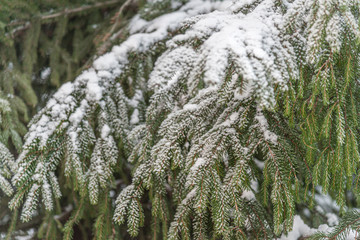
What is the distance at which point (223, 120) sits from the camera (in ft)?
4.11

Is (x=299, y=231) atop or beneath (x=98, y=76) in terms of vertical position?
beneath

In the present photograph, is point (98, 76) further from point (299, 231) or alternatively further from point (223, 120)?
point (299, 231)

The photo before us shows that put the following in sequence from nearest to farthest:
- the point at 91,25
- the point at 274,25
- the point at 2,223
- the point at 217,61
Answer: the point at 217,61 < the point at 274,25 < the point at 2,223 < the point at 91,25

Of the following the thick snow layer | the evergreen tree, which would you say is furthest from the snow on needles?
the thick snow layer

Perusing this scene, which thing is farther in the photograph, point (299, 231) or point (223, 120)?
point (299, 231)

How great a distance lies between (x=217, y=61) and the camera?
86cm

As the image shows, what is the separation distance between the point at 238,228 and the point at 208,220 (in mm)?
216

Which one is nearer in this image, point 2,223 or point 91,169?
point 91,169

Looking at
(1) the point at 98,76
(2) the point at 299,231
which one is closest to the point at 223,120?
(1) the point at 98,76

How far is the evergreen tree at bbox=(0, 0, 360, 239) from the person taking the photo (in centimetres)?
95

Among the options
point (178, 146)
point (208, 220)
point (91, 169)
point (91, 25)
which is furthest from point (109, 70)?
point (208, 220)

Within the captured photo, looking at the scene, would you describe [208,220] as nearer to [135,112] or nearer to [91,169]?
[91,169]

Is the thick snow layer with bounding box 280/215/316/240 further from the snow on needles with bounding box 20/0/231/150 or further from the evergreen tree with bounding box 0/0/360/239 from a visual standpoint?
the snow on needles with bounding box 20/0/231/150

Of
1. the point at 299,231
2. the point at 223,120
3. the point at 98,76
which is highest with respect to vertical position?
the point at 98,76
